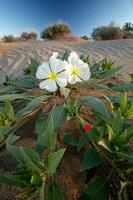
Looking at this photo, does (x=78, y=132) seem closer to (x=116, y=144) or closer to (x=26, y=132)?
(x=116, y=144)

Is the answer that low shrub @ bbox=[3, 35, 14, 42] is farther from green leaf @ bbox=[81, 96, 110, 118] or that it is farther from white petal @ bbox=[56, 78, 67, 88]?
green leaf @ bbox=[81, 96, 110, 118]

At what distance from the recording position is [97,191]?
2.10 feet

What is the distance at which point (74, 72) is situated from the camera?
46.8 inches

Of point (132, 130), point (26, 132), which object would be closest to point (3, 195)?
point (26, 132)

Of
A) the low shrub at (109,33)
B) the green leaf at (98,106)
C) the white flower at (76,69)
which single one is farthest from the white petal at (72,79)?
the low shrub at (109,33)

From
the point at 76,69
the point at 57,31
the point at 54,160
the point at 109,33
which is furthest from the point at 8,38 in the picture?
the point at 54,160

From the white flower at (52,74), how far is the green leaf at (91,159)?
0.56 metres

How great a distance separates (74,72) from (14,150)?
2.79ft

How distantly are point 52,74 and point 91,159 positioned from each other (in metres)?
0.74

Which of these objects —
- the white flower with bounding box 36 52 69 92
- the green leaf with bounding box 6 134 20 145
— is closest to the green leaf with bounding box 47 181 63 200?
the green leaf with bounding box 6 134 20 145

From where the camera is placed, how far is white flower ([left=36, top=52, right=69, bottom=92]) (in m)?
1.02

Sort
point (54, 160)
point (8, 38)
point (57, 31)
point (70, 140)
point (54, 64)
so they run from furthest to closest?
point (8, 38) → point (57, 31) → point (54, 64) → point (70, 140) → point (54, 160)

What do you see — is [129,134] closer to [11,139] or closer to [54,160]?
[54,160]

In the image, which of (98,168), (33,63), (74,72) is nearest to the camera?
(98,168)
